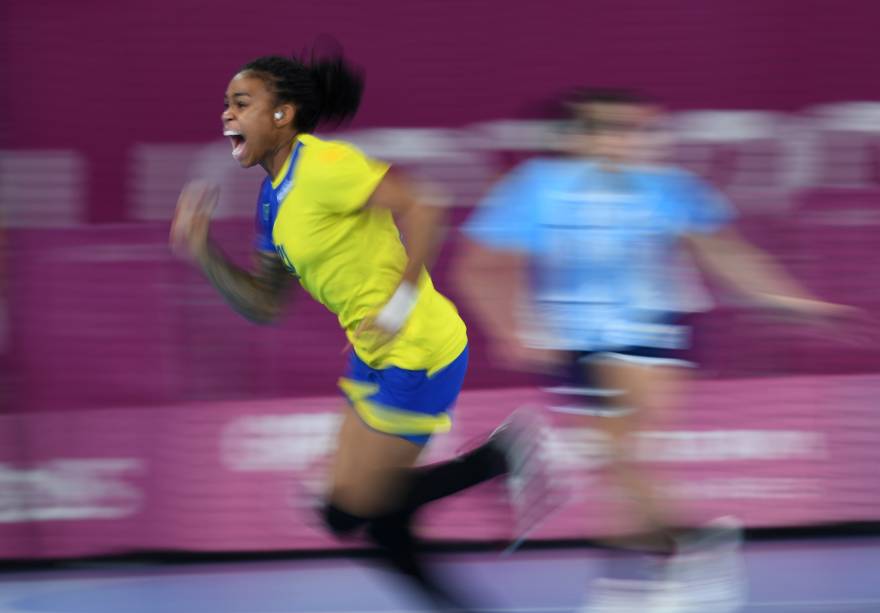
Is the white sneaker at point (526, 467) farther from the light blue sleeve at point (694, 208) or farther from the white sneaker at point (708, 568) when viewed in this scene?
the light blue sleeve at point (694, 208)

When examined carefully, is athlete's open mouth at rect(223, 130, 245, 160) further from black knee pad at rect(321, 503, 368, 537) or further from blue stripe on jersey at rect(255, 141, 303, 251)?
black knee pad at rect(321, 503, 368, 537)

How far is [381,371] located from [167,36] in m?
1.78

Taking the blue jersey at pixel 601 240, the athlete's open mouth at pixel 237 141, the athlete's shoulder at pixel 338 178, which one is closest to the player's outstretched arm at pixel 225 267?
the athlete's open mouth at pixel 237 141

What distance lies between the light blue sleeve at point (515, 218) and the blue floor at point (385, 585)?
1016 millimetres

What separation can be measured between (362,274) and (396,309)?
14cm

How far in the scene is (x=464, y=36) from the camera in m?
5.26

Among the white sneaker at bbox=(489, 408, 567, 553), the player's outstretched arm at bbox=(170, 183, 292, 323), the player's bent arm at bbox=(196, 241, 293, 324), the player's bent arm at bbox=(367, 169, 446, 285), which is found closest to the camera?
the player's bent arm at bbox=(367, 169, 446, 285)

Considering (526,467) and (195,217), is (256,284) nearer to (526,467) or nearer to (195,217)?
(195,217)

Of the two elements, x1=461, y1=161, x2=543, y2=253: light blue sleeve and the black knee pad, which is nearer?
the black knee pad

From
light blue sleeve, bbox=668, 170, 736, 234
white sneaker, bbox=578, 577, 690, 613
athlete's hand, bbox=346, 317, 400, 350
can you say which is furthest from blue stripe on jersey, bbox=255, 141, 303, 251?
white sneaker, bbox=578, 577, 690, 613

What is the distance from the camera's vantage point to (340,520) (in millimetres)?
3904

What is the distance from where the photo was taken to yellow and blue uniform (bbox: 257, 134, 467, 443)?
380 centimetres

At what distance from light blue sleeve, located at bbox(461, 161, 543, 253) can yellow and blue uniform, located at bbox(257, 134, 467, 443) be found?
15.4 inches

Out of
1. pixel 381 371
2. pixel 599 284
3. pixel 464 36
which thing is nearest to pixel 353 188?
pixel 381 371
